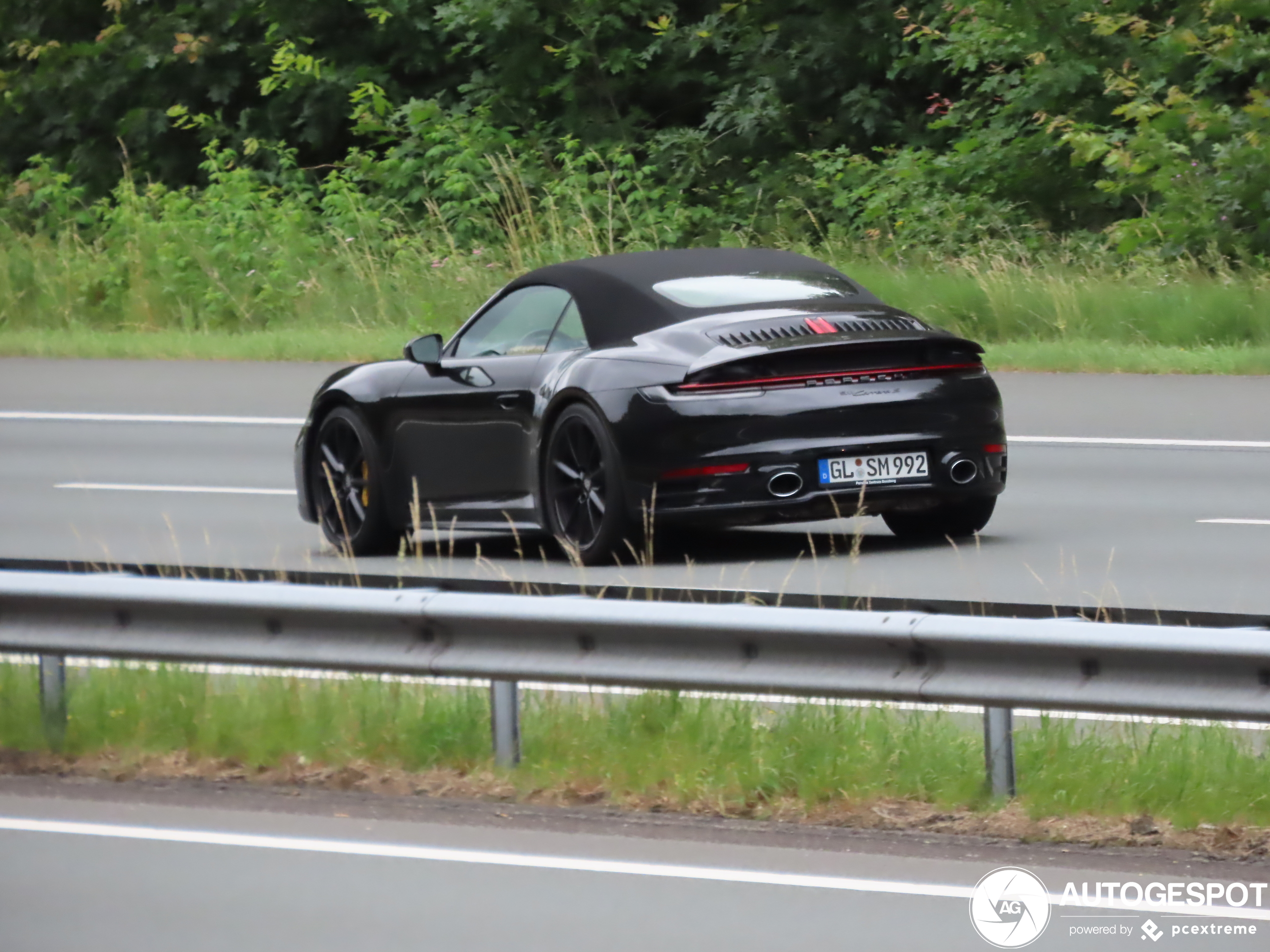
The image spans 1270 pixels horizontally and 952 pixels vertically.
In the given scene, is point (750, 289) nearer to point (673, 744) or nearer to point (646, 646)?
point (673, 744)

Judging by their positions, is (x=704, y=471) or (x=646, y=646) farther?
(x=704, y=471)

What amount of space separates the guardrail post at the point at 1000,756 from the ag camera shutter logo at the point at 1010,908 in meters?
0.59

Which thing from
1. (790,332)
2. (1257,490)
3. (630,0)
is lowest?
(1257,490)

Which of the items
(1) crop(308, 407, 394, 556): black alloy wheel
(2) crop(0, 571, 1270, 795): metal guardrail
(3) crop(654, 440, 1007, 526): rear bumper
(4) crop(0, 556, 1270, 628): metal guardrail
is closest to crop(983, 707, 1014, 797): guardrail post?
(2) crop(0, 571, 1270, 795): metal guardrail

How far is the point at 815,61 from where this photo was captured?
108ft

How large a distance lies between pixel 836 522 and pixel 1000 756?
575cm

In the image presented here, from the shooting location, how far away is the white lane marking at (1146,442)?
15.2 metres

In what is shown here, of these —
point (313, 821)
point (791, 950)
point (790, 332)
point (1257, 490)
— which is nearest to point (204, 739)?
point (313, 821)

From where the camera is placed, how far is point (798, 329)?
34.5 ft

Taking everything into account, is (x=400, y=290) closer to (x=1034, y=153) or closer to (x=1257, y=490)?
(x=1034, y=153)

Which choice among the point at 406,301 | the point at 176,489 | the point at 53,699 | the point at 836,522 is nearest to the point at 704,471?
the point at 836,522

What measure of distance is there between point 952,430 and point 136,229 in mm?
20635

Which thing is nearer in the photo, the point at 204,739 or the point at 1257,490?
the point at 204,739

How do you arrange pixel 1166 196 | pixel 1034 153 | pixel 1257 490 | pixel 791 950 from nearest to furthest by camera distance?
pixel 791 950, pixel 1257 490, pixel 1166 196, pixel 1034 153
